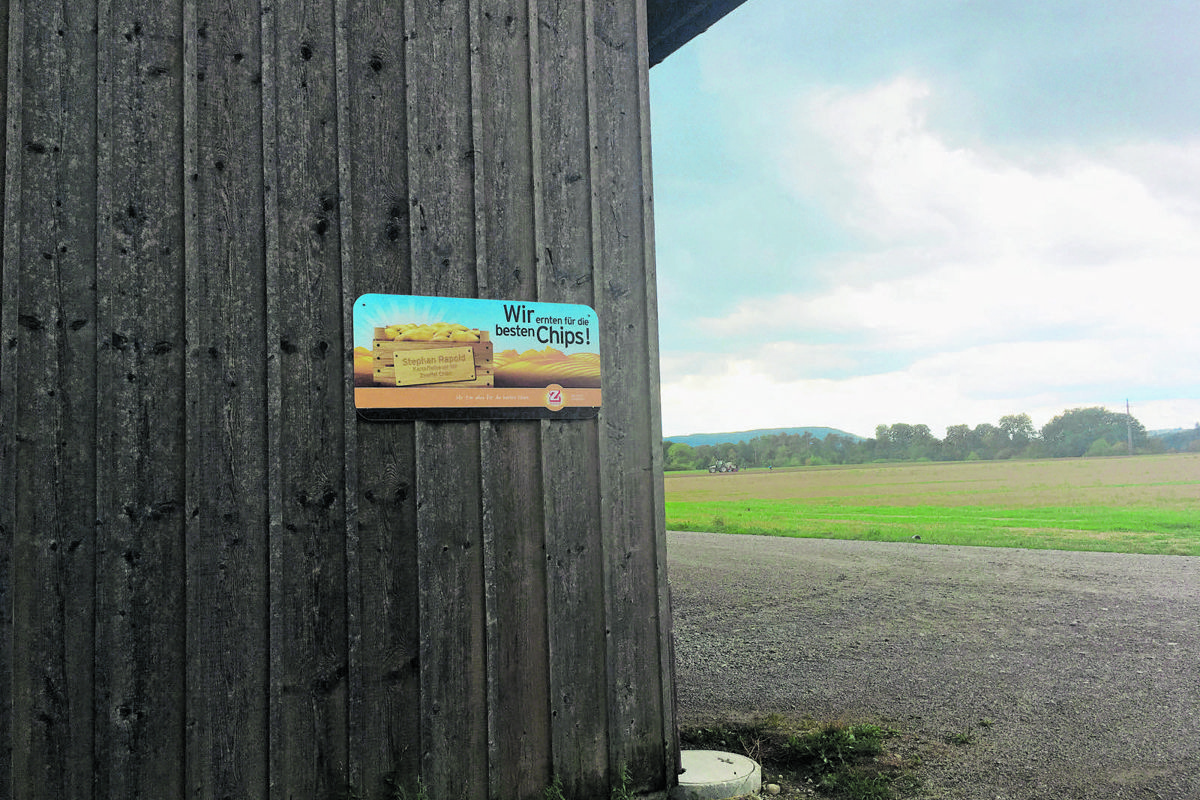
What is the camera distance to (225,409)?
269 centimetres

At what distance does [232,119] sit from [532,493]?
172 cm

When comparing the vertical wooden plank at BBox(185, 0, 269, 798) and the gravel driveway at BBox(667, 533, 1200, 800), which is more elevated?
the vertical wooden plank at BBox(185, 0, 269, 798)

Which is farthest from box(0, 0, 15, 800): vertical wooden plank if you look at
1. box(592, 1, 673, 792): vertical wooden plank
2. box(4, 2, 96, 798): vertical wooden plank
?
box(592, 1, 673, 792): vertical wooden plank

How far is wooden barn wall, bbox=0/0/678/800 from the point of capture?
2.54m

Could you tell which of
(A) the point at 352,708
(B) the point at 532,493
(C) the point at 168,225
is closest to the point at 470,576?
(B) the point at 532,493

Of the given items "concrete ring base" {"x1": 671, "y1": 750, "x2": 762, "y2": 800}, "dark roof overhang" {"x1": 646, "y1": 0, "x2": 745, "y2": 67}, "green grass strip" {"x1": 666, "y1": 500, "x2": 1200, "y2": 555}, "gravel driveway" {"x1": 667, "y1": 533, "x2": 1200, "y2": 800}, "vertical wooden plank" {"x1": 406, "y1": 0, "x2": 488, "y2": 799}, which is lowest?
"green grass strip" {"x1": 666, "y1": 500, "x2": 1200, "y2": 555}

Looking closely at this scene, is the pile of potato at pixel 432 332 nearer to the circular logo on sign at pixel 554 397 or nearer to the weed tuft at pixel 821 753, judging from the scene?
the circular logo on sign at pixel 554 397

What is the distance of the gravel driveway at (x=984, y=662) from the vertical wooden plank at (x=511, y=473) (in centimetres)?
172

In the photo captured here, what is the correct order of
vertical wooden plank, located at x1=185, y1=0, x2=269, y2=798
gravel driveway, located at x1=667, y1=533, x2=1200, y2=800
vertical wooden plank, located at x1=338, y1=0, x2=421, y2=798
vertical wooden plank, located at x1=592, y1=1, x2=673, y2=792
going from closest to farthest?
vertical wooden plank, located at x1=185, y1=0, x2=269, y2=798 → vertical wooden plank, located at x1=338, y1=0, x2=421, y2=798 → vertical wooden plank, located at x1=592, y1=1, x2=673, y2=792 → gravel driveway, located at x1=667, y1=533, x2=1200, y2=800

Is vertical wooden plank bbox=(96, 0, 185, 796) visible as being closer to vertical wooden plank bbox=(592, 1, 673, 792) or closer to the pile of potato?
the pile of potato

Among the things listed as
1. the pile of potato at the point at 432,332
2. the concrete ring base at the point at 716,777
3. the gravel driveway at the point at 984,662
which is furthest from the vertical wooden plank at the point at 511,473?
the gravel driveway at the point at 984,662

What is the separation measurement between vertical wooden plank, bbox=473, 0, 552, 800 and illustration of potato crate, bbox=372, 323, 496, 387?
0.64 ft

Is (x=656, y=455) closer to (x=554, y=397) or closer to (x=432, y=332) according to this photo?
(x=554, y=397)

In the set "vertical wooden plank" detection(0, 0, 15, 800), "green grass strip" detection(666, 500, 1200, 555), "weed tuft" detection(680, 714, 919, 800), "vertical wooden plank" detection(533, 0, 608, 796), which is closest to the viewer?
"vertical wooden plank" detection(0, 0, 15, 800)
